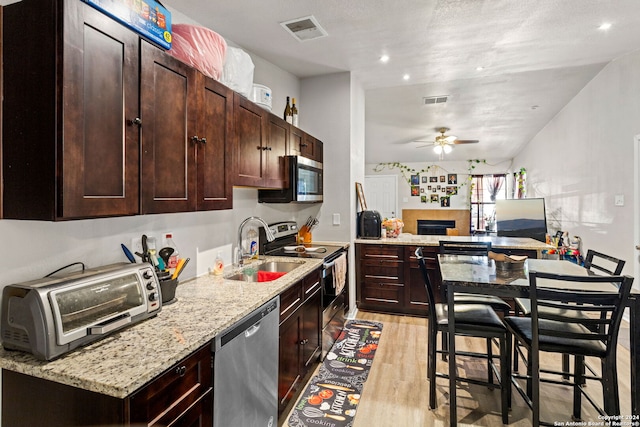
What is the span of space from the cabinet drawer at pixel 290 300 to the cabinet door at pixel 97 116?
956 millimetres

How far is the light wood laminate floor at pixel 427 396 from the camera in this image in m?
1.99

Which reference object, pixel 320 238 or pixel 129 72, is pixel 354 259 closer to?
pixel 320 238

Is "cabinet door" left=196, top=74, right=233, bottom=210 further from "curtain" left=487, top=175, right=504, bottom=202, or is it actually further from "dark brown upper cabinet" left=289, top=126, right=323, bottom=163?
"curtain" left=487, top=175, right=504, bottom=202

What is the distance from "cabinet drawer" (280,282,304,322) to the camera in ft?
6.19

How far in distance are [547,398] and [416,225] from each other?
24.0 feet

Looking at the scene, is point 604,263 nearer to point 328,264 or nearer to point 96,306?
point 328,264

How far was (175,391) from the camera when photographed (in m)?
1.08

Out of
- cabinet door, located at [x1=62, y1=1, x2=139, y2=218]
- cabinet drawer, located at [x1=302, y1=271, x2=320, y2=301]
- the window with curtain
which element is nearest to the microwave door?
cabinet drawer, located at [x1=302, y1=271, x2=320, y2=301]

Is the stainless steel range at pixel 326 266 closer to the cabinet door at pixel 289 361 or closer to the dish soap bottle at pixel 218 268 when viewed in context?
the cabinet door at pixel 289 361

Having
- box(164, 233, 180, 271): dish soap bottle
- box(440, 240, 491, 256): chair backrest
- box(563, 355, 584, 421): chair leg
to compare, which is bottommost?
box(563, 355, 584, 421): chair leg

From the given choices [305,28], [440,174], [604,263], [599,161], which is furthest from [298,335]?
[440,174]

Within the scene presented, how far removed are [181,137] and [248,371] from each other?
46.3 inches

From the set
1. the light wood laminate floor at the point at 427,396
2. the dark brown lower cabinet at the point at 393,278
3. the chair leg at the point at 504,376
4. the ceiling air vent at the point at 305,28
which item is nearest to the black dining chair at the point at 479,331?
the chair leg at the point at 504,376

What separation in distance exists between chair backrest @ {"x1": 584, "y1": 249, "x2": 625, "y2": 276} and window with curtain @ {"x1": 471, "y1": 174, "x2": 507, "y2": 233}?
4.83 metres
